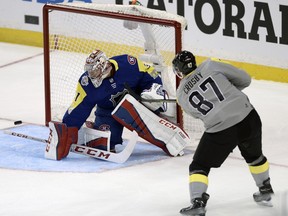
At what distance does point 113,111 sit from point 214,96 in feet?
4.26

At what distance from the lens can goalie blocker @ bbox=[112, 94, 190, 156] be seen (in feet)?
22.4

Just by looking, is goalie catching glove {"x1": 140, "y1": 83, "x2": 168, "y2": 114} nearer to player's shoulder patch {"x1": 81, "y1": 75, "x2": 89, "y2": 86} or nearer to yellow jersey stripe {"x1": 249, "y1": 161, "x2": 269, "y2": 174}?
player's shoulder patch {"x1": 81, "y1": 75, "x2": 89, "y2": 86}

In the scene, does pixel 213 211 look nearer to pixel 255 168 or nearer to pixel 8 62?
pixel 255 168

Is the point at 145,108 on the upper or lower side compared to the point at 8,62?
upper

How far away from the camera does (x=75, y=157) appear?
6973 millimetres

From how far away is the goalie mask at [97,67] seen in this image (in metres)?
6.81

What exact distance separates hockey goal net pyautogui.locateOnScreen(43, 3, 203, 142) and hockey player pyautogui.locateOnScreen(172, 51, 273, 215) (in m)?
1.34

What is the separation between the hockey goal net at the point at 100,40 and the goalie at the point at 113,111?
0.29 metres

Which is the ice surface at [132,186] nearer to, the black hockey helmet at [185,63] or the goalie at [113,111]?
the goalie at [113,111]

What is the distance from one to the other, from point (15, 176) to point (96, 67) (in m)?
0.83

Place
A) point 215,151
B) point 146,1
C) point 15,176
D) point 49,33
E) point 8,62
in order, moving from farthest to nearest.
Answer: point 8,62 < point 146,1 < point 49,33 < point 15,176 < point 215,151

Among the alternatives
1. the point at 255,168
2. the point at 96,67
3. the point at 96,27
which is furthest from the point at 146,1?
the point at 255,168

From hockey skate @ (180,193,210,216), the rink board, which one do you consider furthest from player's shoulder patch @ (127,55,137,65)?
hockey skate @ (180,193,210,216)

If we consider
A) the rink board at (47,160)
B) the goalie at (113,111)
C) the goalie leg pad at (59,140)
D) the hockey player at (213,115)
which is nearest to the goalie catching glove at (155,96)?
the goalie at (113,111)
